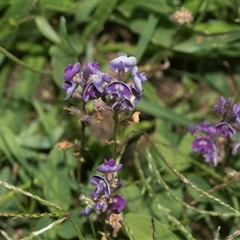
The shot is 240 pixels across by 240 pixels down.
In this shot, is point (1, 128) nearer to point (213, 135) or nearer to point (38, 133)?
point (38, 133)

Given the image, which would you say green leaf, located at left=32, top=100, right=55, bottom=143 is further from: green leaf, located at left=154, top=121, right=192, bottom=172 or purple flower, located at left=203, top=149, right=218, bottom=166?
purple flower, located at left=203, top=149, right=218, bottom=166

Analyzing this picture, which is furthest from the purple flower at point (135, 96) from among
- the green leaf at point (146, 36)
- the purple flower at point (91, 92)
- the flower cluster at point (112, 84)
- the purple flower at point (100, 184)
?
the green leaf at point (146, 36)

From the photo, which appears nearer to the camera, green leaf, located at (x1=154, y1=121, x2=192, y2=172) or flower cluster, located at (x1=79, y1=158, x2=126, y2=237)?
flower cluster, located at (x1=79, y1=158, x2=126, y2=237)

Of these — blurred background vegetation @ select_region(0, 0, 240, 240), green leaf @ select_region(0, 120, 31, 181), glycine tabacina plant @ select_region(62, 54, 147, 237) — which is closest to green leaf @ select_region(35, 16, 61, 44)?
blurred background vegetation @ select_region(0, 0, 240, 240)

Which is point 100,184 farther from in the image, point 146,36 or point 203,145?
point 146,36

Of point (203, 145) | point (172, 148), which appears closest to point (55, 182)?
point (172, 148)

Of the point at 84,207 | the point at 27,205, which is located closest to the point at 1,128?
the point at 27,205
